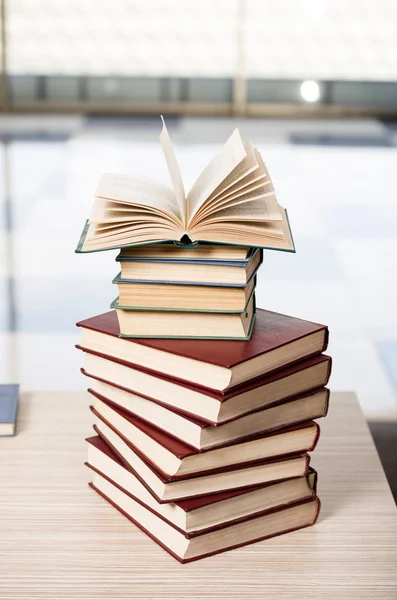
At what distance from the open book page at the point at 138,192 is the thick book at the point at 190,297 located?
81mm

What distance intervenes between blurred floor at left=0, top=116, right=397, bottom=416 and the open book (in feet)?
3.97

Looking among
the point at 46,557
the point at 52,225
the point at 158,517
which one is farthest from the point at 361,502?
the point at 52,225

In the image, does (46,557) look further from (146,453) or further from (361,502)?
(361,502)

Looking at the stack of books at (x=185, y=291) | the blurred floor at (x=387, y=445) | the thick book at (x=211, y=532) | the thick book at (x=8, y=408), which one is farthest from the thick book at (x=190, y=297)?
the blurred floor at (x=387, y=445)

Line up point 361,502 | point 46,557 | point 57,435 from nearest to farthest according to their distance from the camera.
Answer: point 46,557 → point 361,502 → point 57,435

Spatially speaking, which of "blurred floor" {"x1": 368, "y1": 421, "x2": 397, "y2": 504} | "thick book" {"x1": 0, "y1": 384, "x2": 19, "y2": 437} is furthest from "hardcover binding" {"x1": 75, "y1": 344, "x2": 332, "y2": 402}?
"blurred floor" {"x1": 368, "y1": 421, "x2": 397, "y2": 504}

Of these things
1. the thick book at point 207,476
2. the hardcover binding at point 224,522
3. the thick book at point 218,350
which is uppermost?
the thick book at point 218,350

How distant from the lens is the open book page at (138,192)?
1020mm

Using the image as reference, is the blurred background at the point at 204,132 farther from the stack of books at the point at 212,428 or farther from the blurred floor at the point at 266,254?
the stack of books at the point at 212,428

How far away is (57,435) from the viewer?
4.21ft

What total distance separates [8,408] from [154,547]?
0.38 metres

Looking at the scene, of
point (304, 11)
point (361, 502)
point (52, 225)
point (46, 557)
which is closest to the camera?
point (46, 557)

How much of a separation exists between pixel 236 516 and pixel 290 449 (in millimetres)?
94

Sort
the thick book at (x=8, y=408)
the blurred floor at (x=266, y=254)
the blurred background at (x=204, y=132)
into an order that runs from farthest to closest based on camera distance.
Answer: the blurred background at (x=204, y=132)
the blurred floor at (x=266, y=254)
the thick book at (x=8, y=408)
